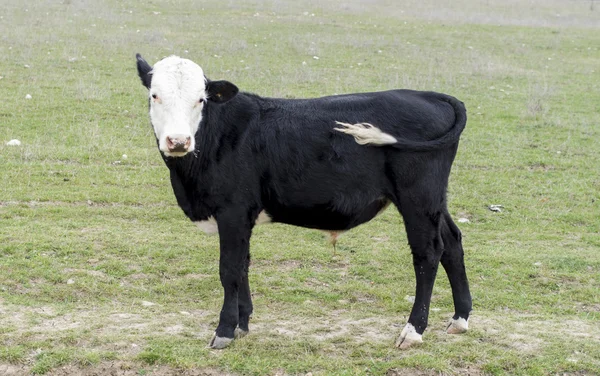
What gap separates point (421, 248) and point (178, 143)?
2.37m

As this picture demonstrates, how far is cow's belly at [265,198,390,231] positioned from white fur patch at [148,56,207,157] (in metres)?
1.09

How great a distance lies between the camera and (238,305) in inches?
275

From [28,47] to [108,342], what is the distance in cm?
1711

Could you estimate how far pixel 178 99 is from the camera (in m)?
6.31

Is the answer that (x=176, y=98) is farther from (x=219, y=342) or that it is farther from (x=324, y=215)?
(x=219, y=342)

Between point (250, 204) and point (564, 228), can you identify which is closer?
point (250, 204)

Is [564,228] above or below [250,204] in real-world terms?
below

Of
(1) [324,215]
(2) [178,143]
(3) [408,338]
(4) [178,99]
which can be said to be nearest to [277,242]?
(1) [324,215]

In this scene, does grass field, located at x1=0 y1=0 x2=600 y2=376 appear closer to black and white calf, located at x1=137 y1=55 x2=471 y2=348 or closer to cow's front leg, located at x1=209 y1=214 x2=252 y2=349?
cow's front leg, located at x1=209 y1=214 x2=252 y2=349

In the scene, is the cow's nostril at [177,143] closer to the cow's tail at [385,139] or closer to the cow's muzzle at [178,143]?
the cow's muzzle at [178,143]

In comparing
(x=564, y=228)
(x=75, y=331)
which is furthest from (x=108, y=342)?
(x=564, y=228)

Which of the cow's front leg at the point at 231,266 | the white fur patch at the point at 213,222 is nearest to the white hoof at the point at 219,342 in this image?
the cow's front leg at the point at 231,266

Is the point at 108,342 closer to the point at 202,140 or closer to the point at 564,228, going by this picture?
the point at 202,140

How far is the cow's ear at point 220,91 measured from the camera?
6566 millimetres
